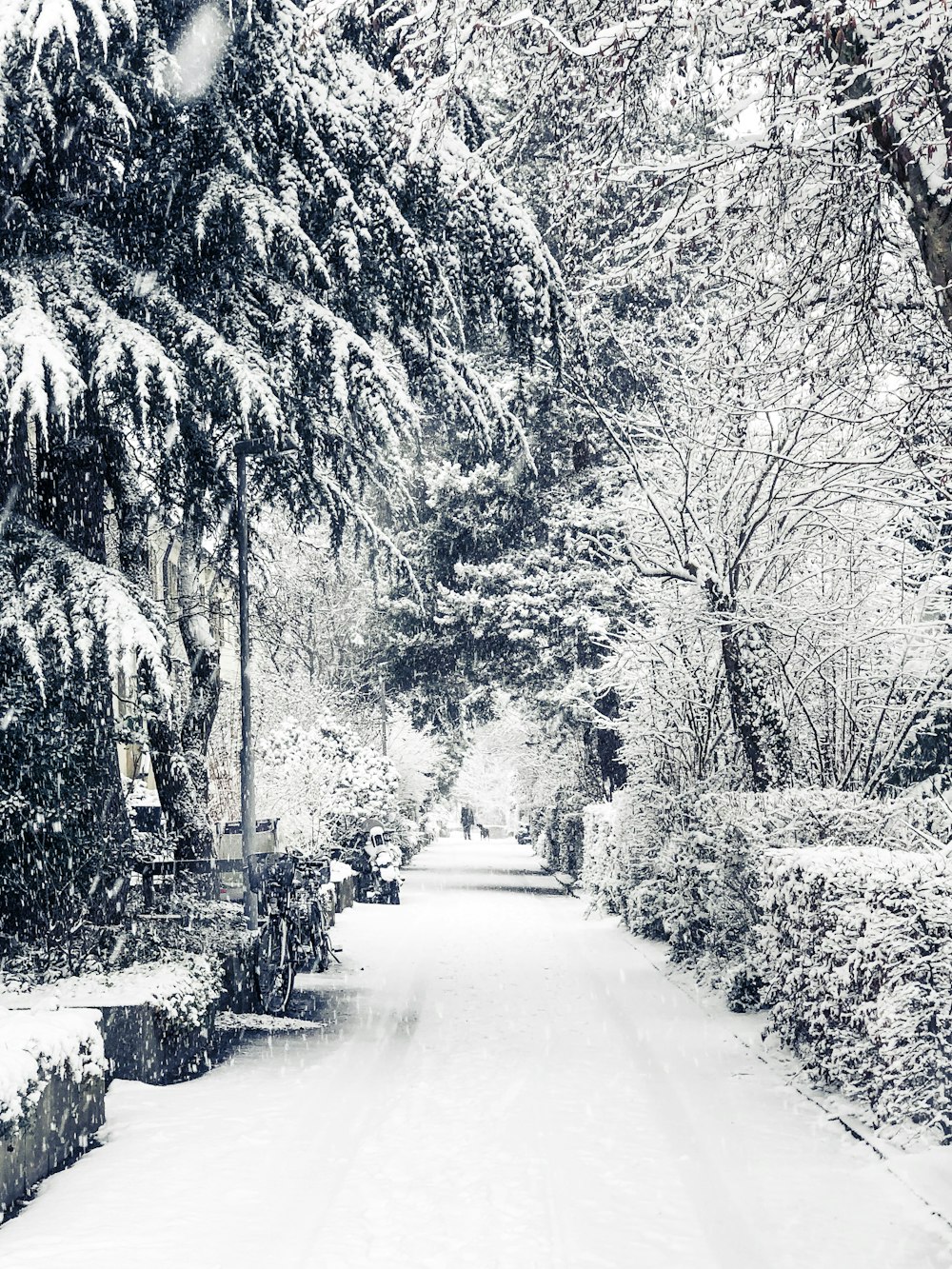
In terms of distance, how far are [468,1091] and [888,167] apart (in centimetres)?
639

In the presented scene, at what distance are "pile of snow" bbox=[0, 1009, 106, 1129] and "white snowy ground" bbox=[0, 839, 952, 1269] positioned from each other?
0.50 m

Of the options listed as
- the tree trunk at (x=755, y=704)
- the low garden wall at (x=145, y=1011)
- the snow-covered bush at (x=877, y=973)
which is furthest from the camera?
the tree trunk at (x=755, y=704)

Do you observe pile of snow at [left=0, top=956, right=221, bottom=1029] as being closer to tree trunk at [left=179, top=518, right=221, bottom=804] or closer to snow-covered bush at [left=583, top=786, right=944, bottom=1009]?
snow-covered bush at [left=583, top=786, right=944, bottom=1009]

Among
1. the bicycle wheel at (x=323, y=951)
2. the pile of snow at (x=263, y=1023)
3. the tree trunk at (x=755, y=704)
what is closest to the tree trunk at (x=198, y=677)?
the bicycle wheel at (x=323, y=951)

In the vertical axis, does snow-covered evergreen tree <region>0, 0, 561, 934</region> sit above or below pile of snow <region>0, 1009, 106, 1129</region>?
above

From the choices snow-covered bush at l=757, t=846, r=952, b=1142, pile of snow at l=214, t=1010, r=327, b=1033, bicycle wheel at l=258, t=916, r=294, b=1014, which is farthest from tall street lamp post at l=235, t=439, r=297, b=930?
snow-covered bush at l=757, t=846, r=952, b=1142

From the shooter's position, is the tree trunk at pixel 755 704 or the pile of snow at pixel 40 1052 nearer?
the pile of snow at pixel 40 1052

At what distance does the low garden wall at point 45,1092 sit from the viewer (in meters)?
5.77

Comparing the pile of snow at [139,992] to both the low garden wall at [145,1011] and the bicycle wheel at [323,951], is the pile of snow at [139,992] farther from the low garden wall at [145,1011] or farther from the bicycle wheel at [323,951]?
the bicycle wheel at [323,951]

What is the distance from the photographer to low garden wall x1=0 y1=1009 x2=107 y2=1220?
5770 mm

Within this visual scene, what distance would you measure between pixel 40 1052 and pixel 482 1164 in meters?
2.41

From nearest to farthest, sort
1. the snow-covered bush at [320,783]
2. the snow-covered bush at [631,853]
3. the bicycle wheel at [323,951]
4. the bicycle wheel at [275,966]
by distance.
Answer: the bicycle wheel at [275,966] → the bicycle wheel at [323,951] → the snow-covered bush at [631,853] → the snow-covered bush at [320,783]

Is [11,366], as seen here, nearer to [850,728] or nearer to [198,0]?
[198,0]

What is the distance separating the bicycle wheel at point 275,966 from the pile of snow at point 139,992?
208cm
